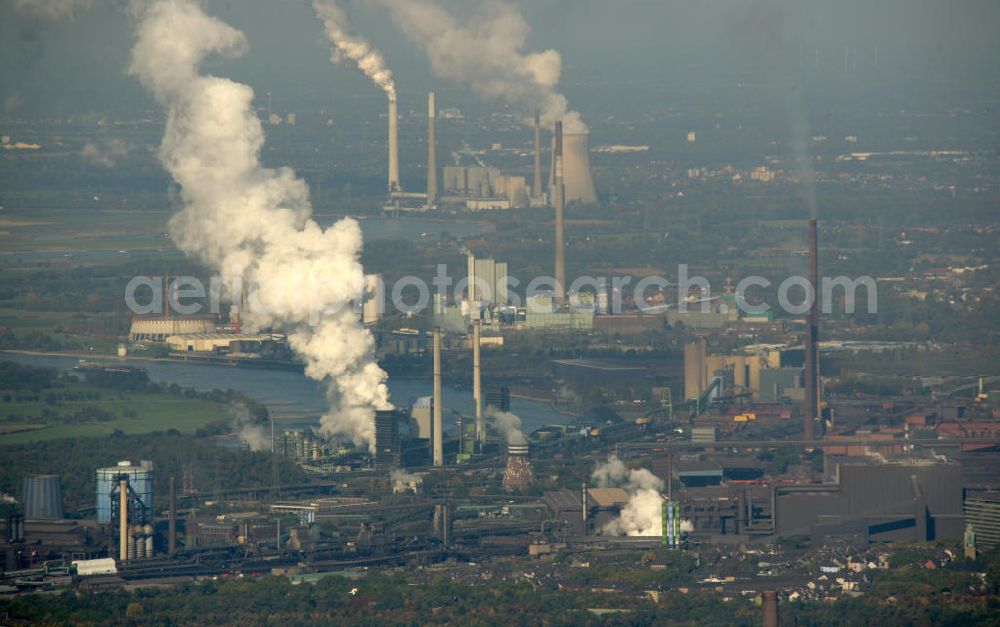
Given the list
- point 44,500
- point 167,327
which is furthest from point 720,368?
point 44,500

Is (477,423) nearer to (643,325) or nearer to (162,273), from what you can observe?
(643,325)

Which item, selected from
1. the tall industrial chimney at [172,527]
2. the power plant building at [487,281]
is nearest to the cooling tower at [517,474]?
the tall industrial chimney at [172,527]

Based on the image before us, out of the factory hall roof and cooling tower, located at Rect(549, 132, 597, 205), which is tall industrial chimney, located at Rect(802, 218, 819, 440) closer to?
the factory hall roof

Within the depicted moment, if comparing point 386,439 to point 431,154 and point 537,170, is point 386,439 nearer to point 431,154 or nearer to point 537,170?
point 431,154

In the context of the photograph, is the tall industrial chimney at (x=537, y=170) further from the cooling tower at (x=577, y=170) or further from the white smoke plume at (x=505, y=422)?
the white smoke plume at (x=505, y=422)

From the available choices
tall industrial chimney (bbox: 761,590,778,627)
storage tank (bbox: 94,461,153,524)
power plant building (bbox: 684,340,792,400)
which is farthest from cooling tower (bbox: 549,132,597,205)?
tall industrial chimney (bbox: 761,590,778,627)
